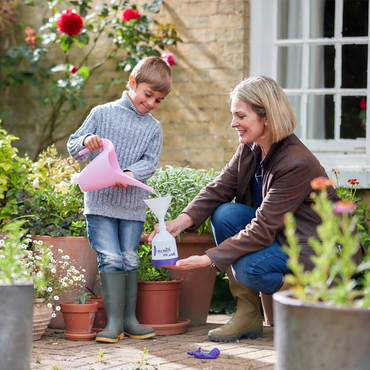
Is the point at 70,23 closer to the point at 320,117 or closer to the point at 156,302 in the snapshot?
the point at 320,117

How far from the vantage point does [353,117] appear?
452cm

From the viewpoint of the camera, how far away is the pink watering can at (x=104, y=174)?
2.81m

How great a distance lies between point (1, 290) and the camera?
65.9 inches

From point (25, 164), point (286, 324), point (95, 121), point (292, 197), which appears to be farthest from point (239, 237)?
point (25, 164)

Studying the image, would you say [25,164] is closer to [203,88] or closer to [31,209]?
[31,209]

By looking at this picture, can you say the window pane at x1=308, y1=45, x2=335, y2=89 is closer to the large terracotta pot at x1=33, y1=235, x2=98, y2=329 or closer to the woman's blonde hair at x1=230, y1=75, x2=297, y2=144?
the woman's blonde hair at x1=230, y1=75, x2=297, y2=144

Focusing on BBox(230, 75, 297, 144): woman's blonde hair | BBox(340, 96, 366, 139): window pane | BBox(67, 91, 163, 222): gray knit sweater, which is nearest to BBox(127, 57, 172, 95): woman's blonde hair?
BBox(67, 91, 163, 222): gray knit sweater

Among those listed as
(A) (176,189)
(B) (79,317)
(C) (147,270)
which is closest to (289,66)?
(A) (176,189)

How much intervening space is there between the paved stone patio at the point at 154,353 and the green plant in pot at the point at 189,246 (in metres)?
0.25

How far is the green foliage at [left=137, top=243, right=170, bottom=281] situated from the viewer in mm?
3340

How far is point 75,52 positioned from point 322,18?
2176 millimetres

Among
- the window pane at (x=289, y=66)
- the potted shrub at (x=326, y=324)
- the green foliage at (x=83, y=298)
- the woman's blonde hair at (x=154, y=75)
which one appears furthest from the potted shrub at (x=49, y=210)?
the potted shrub at (x=326, y=324)

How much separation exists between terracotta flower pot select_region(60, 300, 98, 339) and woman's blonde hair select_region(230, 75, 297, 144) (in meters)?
1.27

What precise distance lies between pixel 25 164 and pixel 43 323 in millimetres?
1403
